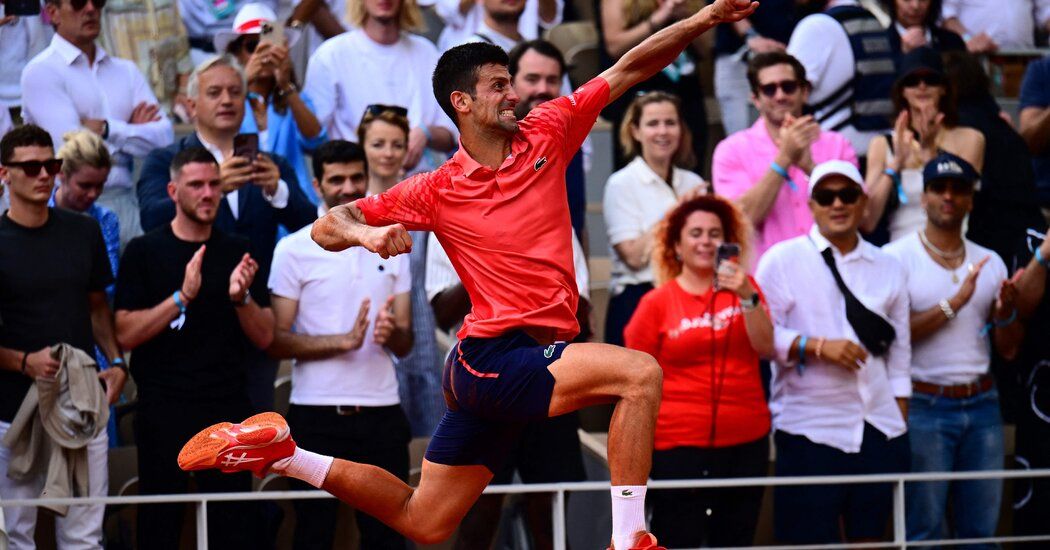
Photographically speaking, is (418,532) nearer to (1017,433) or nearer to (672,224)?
(672,224)

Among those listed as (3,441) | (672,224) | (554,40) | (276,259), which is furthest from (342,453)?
(554,40)

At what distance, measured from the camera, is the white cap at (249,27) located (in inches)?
344

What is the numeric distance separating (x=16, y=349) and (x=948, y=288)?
4667 mm

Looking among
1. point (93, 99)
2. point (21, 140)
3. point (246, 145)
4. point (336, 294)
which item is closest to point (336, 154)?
point (246, 145)

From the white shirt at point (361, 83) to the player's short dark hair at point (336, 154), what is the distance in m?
1.15

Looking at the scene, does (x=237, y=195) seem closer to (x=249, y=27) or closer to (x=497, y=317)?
(x=249, y=27)

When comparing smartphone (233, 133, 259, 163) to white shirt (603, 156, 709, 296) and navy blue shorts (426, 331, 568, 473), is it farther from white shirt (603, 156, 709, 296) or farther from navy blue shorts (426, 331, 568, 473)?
navy blue shorts (426, 331, 568, 473)

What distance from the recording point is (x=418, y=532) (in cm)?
584

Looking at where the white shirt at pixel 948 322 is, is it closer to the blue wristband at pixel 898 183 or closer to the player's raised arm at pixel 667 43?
the blue wristband at pixel 898 183

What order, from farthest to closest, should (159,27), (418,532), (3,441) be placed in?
(159,27) < (3,441) < (418,532)

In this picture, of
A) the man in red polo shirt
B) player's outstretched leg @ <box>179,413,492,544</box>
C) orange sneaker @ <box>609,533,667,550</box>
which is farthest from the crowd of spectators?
orange sneaker @ <box>609,533,667,550</box>

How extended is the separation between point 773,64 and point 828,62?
32.7 inches

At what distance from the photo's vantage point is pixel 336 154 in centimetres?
758

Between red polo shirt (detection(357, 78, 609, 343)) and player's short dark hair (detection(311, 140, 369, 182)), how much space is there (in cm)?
201
